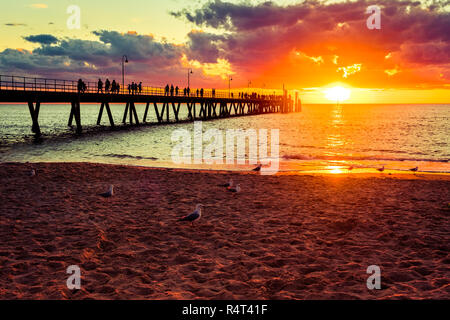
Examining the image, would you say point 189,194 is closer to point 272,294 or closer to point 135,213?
point 135,213

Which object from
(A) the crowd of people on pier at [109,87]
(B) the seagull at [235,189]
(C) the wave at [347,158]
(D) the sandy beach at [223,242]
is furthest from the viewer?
(A) the crowd of people on pier at [109,87]

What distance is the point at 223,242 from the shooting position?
244 inches

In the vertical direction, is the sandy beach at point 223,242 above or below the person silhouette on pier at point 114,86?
below

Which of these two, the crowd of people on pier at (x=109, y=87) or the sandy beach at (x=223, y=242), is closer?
the sandy beach at (x=223, y=242)

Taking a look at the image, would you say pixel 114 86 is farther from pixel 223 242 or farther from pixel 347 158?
pixel 223 242

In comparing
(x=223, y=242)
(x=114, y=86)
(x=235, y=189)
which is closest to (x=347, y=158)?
(x=235, y=189)

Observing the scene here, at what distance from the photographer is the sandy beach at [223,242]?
4.56m

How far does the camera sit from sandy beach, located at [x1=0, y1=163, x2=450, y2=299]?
456 centimetres

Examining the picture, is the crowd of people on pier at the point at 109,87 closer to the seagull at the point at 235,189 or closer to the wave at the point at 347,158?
the wave at the point at 347,158

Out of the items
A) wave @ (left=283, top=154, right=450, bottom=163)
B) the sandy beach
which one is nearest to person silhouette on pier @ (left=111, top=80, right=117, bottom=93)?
wave @ (left=283, top=154, right=450, bottom=163)

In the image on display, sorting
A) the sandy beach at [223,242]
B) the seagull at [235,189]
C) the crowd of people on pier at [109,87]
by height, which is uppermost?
the crowd of people on pier at [109,87]

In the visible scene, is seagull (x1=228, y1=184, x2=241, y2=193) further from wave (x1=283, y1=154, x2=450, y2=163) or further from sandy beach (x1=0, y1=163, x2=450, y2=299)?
wave (x1=283, y1=154, x2=450, y2=163)

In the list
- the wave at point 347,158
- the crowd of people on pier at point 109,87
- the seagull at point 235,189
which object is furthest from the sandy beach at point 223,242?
the crowd of people on pier at point 109,87

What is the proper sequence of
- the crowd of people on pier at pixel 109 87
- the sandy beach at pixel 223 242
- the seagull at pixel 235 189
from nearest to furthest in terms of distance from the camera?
the sandy beach at pixel 223 242, the seagull at pixel 235 189, the crowd of people on pier at pixel 109 87
